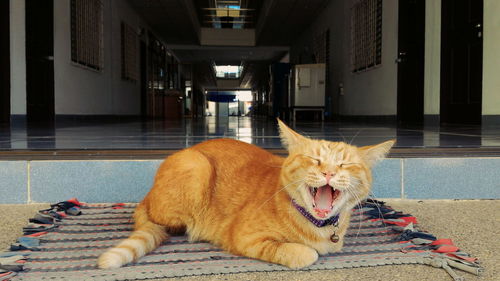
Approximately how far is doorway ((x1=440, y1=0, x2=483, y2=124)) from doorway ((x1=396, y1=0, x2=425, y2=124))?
1.35 ft

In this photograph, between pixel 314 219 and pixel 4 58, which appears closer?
pixel 314 219

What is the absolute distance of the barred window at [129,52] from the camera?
11.4 metres

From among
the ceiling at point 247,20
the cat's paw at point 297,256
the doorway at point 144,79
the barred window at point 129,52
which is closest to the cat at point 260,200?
the cat's paw at point 297,256

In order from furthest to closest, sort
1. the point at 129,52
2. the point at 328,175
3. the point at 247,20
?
the point at 247,20
the point at 129,52
the point at 328,175

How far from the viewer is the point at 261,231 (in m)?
1.19

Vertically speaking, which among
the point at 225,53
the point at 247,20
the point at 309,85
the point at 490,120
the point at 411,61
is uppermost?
the point at 247,20

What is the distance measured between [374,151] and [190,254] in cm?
64

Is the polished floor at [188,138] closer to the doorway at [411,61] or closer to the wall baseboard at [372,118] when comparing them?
the doorway at [411,61]

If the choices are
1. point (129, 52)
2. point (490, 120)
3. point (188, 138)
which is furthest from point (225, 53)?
point (188, 138)

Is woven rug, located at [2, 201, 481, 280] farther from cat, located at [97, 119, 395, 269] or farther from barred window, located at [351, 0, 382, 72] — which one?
barred window, located at [351, 0, 382, 72]

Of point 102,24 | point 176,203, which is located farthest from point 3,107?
point 176,203

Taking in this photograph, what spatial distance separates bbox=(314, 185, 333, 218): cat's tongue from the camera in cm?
109

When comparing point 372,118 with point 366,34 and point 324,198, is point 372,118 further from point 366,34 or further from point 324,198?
point 324,198

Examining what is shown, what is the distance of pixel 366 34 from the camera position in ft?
28.3
